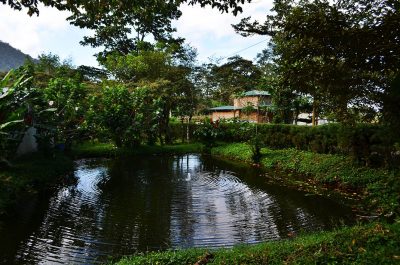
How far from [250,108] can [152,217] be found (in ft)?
55.7

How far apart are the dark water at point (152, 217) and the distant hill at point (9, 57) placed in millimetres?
35788

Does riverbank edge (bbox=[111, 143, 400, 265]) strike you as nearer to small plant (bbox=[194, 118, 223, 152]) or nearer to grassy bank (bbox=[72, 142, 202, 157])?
small plant (bbox=[194, 118, 223, 152])

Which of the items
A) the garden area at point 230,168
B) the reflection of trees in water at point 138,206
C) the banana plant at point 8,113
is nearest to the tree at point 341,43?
the garden area at point 230,168

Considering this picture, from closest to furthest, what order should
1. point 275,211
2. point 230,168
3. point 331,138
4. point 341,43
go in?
point 341,43 → point 275,211 → point 331,138 → point 230,168

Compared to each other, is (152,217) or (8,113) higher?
(8,113)

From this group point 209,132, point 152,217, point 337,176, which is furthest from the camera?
point 209,132

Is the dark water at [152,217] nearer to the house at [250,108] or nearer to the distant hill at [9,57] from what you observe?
the house at [250,108]

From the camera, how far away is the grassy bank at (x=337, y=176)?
8.71m

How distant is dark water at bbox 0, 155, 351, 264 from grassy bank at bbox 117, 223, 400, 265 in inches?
61.3

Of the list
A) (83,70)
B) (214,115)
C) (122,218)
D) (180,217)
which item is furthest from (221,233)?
(214,115)

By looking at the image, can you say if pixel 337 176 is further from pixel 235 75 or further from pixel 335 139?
pixel 235 75

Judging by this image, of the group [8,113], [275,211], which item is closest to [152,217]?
[275,211]

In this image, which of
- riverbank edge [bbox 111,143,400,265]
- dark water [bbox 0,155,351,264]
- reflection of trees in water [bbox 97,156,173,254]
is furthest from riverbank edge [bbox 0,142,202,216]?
riverbank edge [bbox 111,143,400,265]

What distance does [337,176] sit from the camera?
491 inches
